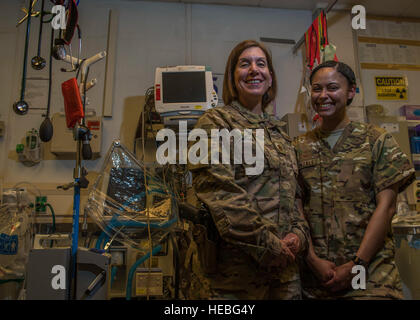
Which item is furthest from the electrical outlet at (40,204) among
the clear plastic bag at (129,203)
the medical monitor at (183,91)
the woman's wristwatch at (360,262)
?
the woman's wristwatch at (360,262)

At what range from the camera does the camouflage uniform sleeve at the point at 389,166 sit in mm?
1235

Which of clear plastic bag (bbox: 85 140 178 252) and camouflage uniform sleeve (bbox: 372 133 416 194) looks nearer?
camouflage uniform sleeve (bbox: 372 133 416 194)

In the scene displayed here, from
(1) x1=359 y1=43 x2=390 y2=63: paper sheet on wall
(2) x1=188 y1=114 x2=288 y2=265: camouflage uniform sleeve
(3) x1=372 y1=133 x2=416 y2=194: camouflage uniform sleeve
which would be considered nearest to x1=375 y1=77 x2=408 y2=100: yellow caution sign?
(1) x1=359 y1=43 x2=390 y2=63: paper sheet on wall

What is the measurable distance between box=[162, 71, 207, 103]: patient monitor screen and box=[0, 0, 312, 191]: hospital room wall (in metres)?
0.69

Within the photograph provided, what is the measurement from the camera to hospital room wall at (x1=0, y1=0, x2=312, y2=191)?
2873mm

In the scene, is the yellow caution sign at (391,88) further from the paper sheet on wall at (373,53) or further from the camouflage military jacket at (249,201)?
the camouflage military jacket at (249,201)

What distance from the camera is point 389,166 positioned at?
4.12 ft

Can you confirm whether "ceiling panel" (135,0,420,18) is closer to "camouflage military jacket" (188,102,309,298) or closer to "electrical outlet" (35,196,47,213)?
"electrical outlet" (35,196,47,213)

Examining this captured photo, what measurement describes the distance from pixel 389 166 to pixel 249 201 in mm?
624

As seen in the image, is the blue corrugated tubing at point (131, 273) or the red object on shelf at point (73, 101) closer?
the red object on shelf at point (73, 101)

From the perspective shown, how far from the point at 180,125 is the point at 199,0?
1.58m

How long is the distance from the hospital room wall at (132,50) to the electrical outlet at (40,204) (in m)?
0.18

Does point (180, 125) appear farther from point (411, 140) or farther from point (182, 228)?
point (411, 140)

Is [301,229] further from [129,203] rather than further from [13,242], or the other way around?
[13,242]
